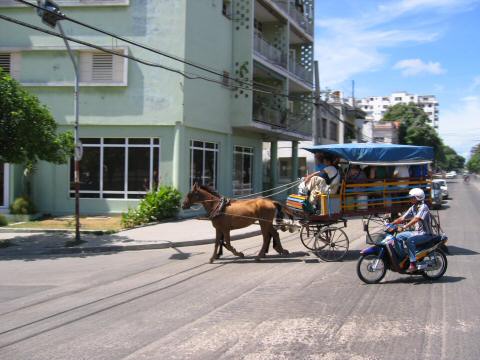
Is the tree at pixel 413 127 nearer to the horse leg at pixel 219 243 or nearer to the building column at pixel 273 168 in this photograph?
the building column at pixel 273 168

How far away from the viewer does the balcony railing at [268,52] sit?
2605cm

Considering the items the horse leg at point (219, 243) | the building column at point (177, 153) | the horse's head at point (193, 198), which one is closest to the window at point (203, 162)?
the building column at point (177, 153)

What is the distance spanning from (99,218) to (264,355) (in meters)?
15.5

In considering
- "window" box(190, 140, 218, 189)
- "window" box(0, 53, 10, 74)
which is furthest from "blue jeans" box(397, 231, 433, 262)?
"window" box(0, 53, 10, 74)

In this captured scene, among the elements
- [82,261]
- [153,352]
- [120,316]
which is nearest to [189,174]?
[82,261]

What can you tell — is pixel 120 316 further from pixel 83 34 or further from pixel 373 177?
pixel 83 34

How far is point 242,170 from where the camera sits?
27344 mm

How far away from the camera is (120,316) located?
699 cm

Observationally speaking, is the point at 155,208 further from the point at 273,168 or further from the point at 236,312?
the point at 273,168

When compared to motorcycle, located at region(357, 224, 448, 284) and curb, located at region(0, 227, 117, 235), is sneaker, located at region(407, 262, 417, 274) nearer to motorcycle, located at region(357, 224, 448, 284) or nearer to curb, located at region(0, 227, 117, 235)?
motorcycle, located at region(357, 224, 448, 284)

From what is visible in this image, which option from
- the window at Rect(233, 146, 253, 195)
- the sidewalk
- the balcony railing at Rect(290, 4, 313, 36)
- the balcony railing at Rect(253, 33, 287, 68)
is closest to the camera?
the sidewalk

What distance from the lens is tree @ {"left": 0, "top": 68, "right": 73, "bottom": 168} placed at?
1330cm

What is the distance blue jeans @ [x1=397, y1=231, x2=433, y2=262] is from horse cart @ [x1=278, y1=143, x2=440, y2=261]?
6.66 feet

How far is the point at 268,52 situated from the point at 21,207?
15.1 m
